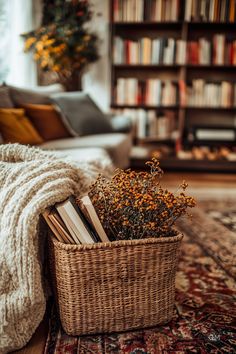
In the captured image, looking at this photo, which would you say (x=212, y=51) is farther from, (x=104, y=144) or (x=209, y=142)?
(x=104, y=144)

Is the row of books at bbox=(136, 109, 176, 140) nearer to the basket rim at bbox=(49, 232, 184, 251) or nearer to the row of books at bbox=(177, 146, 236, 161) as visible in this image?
the row of books at bbox=(177, 146, 236, 161)

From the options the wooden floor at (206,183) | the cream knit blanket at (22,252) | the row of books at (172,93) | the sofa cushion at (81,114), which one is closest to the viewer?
the cream knit blanket at (22,252)

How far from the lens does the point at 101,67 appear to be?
4668 millimetres

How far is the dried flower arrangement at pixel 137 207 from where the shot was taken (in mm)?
1264

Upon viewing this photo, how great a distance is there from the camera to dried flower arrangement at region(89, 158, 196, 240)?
1264 millimetres

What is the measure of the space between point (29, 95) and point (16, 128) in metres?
0.69

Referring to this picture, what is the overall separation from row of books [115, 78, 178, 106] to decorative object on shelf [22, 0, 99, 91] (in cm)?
44

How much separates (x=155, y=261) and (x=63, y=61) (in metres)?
3.16

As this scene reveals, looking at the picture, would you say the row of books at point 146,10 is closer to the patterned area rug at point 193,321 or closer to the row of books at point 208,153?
the row of books at point 208,153

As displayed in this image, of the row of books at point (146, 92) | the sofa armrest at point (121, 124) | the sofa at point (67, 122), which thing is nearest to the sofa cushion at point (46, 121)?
the sofa at point (67, 122)

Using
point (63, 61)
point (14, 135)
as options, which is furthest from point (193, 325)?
point (63, 61)

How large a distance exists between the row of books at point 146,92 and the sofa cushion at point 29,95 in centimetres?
107

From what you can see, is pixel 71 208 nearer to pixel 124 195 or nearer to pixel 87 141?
pixel 124 195

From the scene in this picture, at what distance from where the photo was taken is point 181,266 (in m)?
1.90
